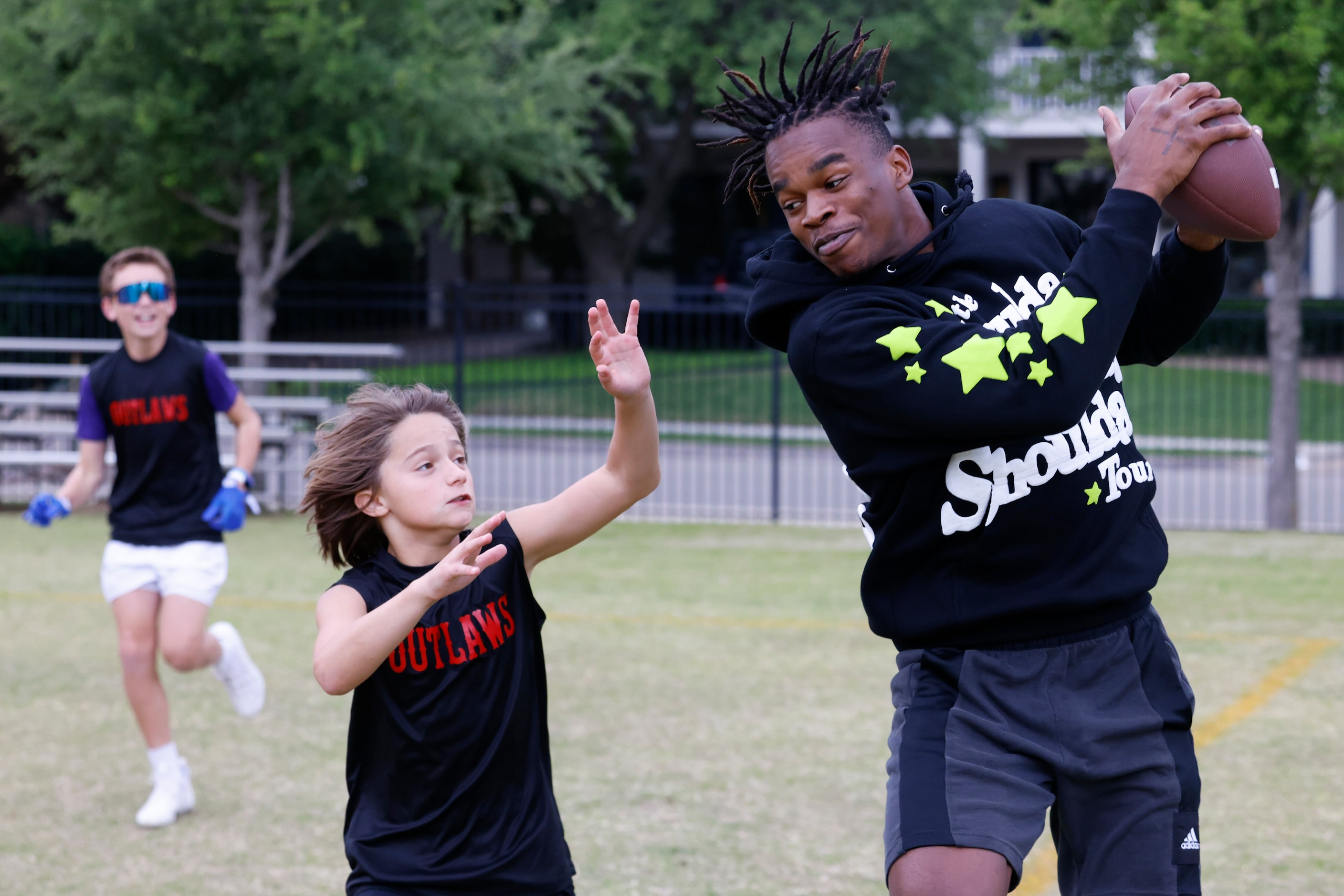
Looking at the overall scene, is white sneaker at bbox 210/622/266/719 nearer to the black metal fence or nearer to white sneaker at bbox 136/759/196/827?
white sneaker at bbox 136/759/196/827

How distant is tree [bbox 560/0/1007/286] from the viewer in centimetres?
2333

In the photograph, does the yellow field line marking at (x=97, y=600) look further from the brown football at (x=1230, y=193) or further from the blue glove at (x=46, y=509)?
the brown football at (x=1230, y=193)

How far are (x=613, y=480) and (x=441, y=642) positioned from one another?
513 millimetres

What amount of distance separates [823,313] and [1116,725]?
0.96 m

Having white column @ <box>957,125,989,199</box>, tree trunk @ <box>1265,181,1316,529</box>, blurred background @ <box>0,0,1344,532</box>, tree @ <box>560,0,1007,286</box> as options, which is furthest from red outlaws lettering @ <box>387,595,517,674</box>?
white column @ <box>957,125,989,199</box>

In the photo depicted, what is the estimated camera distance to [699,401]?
1691 centimetres

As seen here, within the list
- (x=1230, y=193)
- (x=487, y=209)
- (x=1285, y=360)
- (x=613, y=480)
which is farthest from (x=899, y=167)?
(x=487, y=209)

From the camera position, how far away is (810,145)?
2873 millimetres

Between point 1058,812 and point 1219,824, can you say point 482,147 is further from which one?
point 1058,812

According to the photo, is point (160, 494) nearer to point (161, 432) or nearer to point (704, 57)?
point (161, 432)

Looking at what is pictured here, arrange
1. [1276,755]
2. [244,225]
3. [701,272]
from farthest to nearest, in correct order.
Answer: [701,272]
[244,225]
[1276,755]

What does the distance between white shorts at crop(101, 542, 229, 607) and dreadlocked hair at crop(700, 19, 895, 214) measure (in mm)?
3302

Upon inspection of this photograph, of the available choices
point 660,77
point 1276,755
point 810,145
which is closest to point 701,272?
point 660,77

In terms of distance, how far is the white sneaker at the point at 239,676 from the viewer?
19.5 feet
